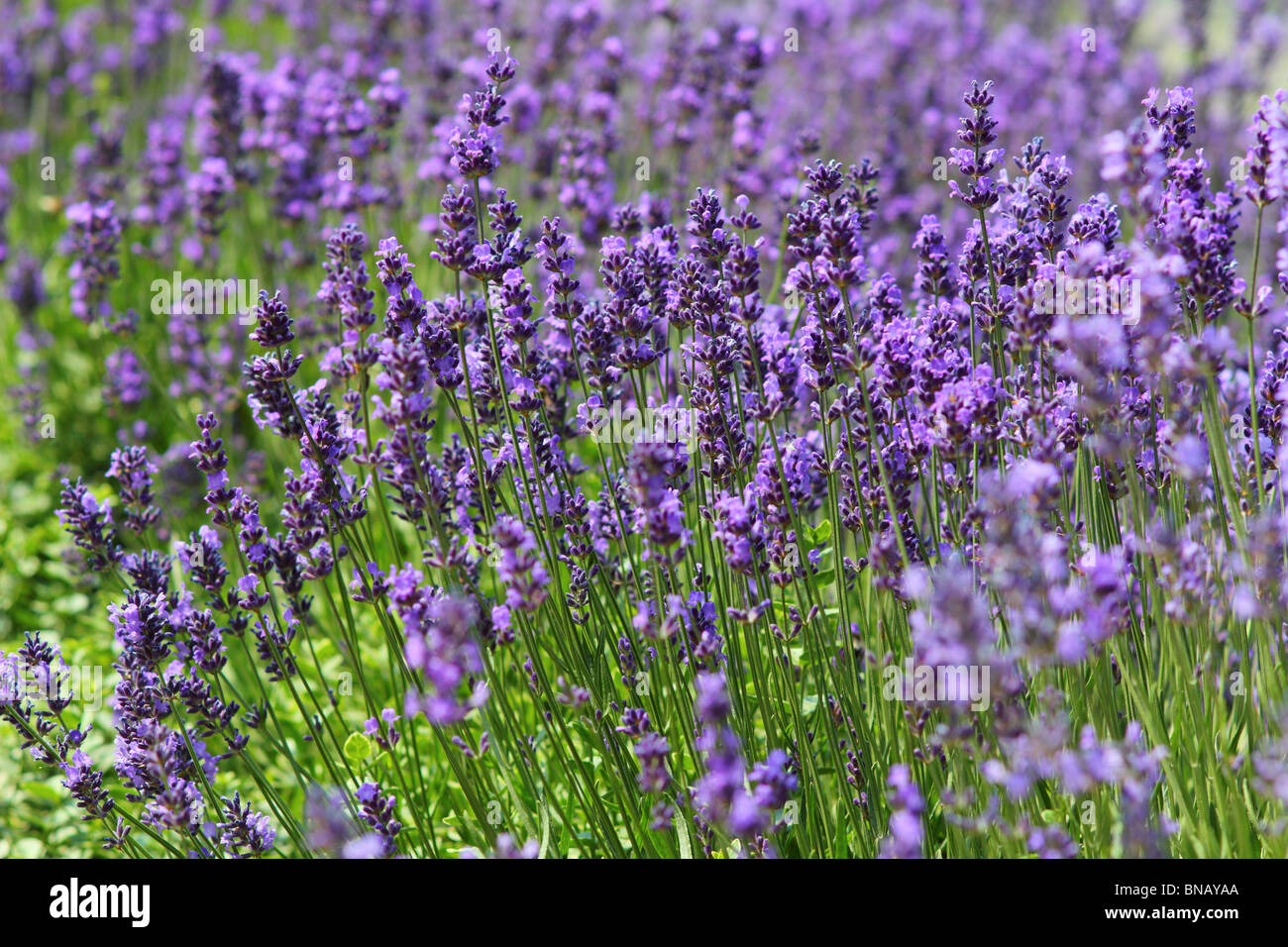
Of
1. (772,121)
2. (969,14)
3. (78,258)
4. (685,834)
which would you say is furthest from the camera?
(969,14)

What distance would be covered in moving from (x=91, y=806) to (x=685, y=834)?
4.39 ft

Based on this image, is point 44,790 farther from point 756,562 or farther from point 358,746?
point 756,562

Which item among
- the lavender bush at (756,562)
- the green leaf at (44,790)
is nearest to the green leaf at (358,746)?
the lavender bush at (756,562)

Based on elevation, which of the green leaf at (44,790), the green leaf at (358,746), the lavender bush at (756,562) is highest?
the lavender bush at (756,562)

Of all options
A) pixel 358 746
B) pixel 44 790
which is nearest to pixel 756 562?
pixel 358 746

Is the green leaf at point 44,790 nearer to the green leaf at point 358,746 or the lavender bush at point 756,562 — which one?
the lavender bush at point 756,562

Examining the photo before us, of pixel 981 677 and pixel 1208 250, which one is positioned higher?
pixel 1208 250

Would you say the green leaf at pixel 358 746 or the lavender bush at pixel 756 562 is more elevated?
the lavender bush at pixel 756 562

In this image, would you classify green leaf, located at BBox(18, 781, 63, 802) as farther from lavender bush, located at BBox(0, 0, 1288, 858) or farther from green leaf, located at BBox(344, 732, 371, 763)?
green leaf, located at BBox(344, 732, 371, 763)

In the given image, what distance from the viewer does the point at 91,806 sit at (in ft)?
8.30

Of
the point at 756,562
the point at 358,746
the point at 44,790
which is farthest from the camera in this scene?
the point at 44,790

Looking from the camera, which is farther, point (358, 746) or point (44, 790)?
point (44, 790)
